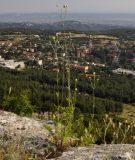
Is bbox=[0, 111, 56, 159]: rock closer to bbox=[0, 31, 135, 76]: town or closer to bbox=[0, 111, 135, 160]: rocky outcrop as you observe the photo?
bbox=[0, 111, 135, 160]: rocky outcrop

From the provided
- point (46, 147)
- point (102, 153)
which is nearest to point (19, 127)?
point (46, 147)

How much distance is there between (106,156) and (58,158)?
55 centimetres

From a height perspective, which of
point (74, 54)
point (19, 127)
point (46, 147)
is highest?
point (46, 147)

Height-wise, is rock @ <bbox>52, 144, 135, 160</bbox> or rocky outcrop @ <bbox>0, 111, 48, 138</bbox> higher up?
rock @ <bbox>52, 144, 135, 160</bbox>

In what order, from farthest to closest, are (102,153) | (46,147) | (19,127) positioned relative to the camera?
(19,127) < (46,147) < (102,153)

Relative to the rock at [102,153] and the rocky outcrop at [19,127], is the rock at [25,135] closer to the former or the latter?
the rocky outcrop at [19,127]

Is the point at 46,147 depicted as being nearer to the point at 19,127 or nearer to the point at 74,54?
the point at 19,127

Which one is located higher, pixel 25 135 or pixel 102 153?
pixel 102 153

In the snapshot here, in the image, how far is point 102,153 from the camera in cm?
499

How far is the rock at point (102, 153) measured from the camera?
4777 mm

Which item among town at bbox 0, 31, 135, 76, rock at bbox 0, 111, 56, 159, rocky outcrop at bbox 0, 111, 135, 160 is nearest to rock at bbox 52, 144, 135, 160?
rocky outcrop at bbox 0, 111, 135, 160

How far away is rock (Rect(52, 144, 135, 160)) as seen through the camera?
4.78 m

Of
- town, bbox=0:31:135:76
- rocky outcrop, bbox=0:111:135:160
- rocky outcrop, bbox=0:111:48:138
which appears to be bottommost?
town, bbox=0:31:135:76

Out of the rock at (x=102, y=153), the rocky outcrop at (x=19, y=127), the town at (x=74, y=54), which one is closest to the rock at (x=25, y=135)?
the rocky outcrop at (x=19, y=127)
